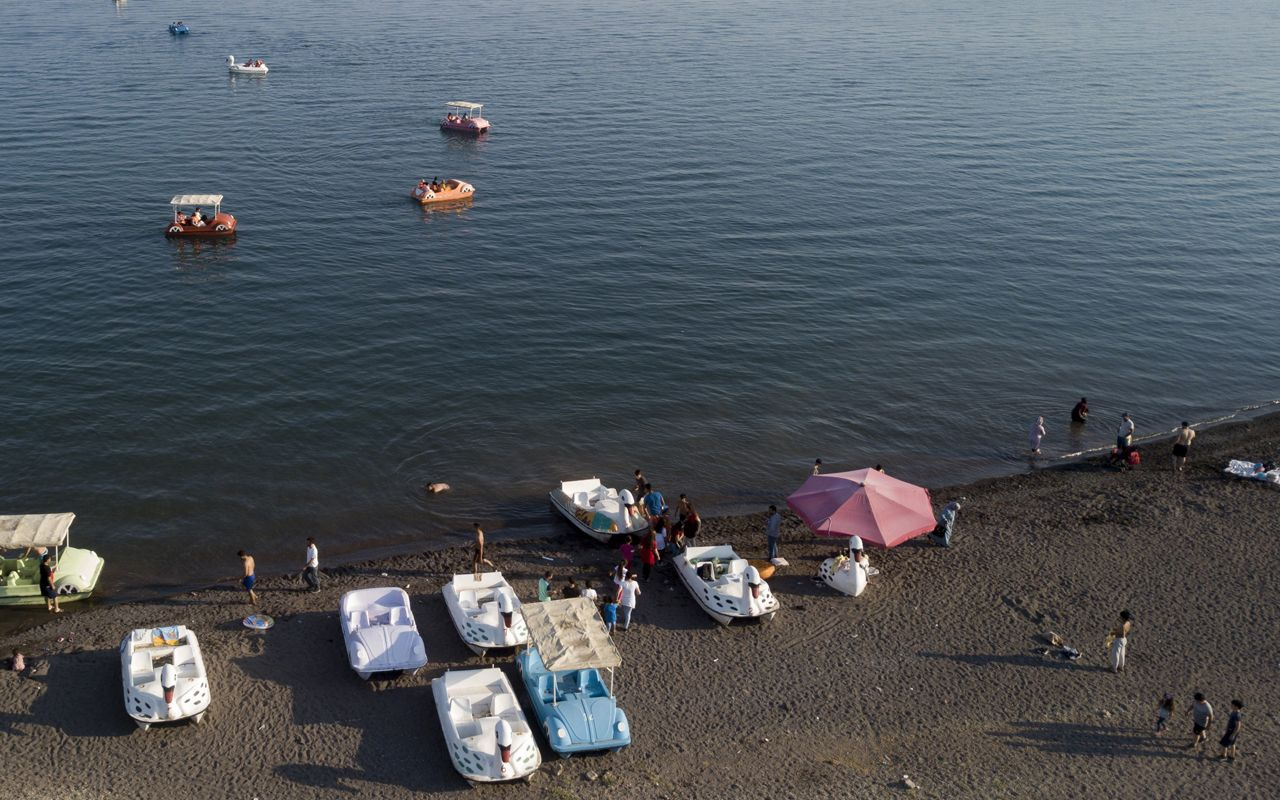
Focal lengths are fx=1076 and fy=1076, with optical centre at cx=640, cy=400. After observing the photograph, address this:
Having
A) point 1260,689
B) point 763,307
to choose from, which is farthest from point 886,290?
point 1260,689

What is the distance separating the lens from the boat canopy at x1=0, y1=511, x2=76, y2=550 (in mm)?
29891

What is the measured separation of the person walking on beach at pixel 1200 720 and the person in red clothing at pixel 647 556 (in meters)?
14.2

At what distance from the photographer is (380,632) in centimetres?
2698

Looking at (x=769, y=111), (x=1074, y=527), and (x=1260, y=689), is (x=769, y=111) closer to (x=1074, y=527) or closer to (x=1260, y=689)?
(x=1074, y=527)

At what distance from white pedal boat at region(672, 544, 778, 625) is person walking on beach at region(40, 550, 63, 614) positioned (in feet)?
57.0

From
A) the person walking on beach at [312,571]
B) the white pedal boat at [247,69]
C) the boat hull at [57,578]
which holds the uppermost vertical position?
the white pedal boat at [247,69]

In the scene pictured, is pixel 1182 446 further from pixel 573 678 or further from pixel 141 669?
pixel 141 669

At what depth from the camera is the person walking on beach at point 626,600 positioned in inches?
1121

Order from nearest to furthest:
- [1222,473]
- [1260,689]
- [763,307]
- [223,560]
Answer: [1260,689], [223,560], [1222,473], [763,307]

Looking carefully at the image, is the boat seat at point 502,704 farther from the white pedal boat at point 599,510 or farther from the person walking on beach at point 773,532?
the person walking on beach at point 773,532

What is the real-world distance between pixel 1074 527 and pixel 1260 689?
29.2 feet

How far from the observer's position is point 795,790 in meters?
23.7

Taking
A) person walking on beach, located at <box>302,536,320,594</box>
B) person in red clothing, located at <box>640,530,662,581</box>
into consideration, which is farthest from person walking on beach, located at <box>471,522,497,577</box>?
person in red clothing, located at <box>640,530,662,581</box>

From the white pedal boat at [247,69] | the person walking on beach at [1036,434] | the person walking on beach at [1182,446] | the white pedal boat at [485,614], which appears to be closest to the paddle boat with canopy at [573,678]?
the white pedal boat at [485,614]
